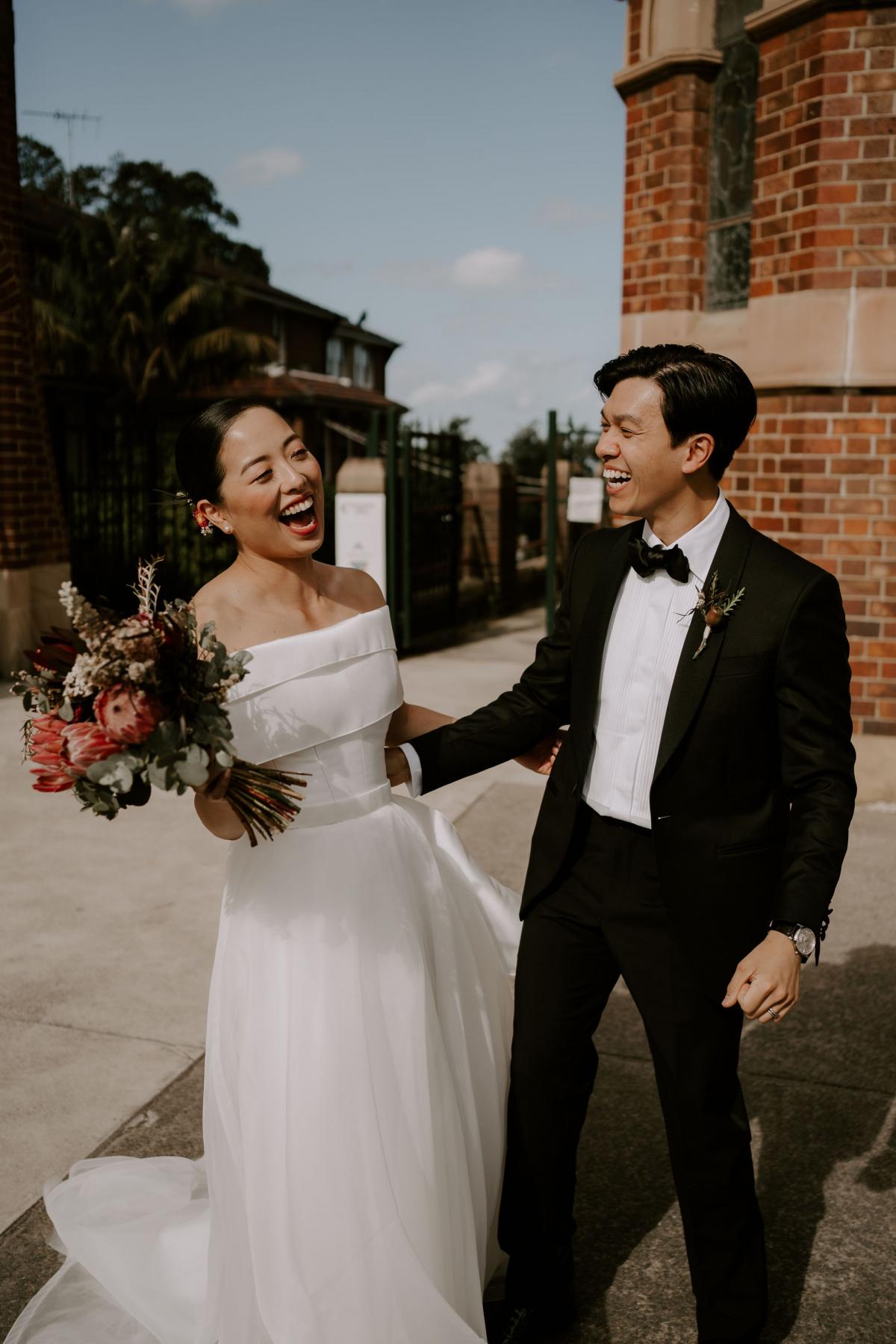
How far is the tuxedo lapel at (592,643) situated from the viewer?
8.74 feet

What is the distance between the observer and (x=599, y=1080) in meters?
3.81

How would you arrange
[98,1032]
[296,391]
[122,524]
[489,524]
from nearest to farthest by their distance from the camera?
[98,1032] → [122,524] → [489,524] → [296,391]

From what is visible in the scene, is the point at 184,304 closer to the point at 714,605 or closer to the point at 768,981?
the point at 714,605

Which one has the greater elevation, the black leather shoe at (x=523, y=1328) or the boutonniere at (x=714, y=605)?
the boutonniere at (x=714, y=605)

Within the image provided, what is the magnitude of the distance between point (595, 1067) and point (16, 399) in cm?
926

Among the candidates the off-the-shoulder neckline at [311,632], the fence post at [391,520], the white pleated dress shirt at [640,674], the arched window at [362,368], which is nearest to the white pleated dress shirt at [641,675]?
the white pleated dress shirt at [640,674]

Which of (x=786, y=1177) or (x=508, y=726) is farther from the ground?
(x=508, y=726)

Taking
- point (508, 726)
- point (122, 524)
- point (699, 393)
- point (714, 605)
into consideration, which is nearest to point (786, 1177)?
point (508, 726)

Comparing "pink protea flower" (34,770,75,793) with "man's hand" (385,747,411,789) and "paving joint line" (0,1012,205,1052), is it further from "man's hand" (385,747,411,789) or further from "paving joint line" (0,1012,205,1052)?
"paving joint line" (0,1012,205,1052)

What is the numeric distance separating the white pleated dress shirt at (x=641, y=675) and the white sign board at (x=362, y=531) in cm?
908

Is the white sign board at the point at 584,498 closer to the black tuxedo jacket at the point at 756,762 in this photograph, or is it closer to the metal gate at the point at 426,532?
the metal gate at the point at 426,532

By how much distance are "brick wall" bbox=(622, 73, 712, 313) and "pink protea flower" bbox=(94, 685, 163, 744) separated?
19.7 ft

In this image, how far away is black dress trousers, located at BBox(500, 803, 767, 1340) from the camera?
8.18 ft

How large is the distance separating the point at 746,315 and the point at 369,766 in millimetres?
5234
